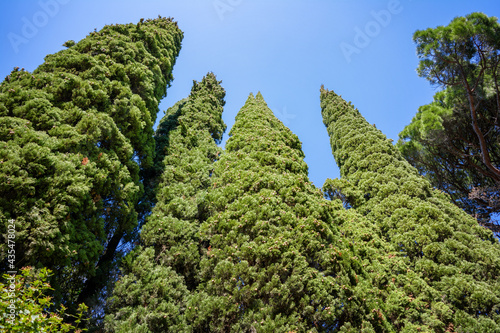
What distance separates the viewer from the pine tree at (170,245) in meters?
4.68

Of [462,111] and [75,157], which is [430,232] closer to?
[462,111]

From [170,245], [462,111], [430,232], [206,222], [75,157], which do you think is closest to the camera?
[75,157]

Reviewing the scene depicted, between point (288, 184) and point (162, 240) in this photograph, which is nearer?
point (162, 240)

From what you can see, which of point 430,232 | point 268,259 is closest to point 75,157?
point 268,259

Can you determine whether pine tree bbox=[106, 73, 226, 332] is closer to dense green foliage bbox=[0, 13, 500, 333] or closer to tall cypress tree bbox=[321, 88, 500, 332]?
dense green foliage bbox=[0, 13, 500, 333]

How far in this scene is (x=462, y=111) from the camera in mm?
9656

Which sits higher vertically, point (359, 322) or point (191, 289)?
point (191, 289)

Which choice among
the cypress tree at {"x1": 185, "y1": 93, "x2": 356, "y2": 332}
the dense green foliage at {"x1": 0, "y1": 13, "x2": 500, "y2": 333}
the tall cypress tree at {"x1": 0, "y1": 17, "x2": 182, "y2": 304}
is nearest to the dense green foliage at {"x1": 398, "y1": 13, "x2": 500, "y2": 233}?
the dense green foliage at {"x1": 0, "y1": 13, "x2": 500, "y2": 333}

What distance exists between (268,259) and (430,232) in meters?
4.91

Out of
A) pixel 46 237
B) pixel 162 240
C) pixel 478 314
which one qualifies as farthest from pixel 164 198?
pixel 478 314

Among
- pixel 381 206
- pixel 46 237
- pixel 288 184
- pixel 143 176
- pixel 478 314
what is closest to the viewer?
pixel 46 237

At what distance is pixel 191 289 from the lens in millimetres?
5582

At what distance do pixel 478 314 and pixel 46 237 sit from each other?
8.43m

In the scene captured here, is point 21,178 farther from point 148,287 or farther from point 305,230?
point 305,230
